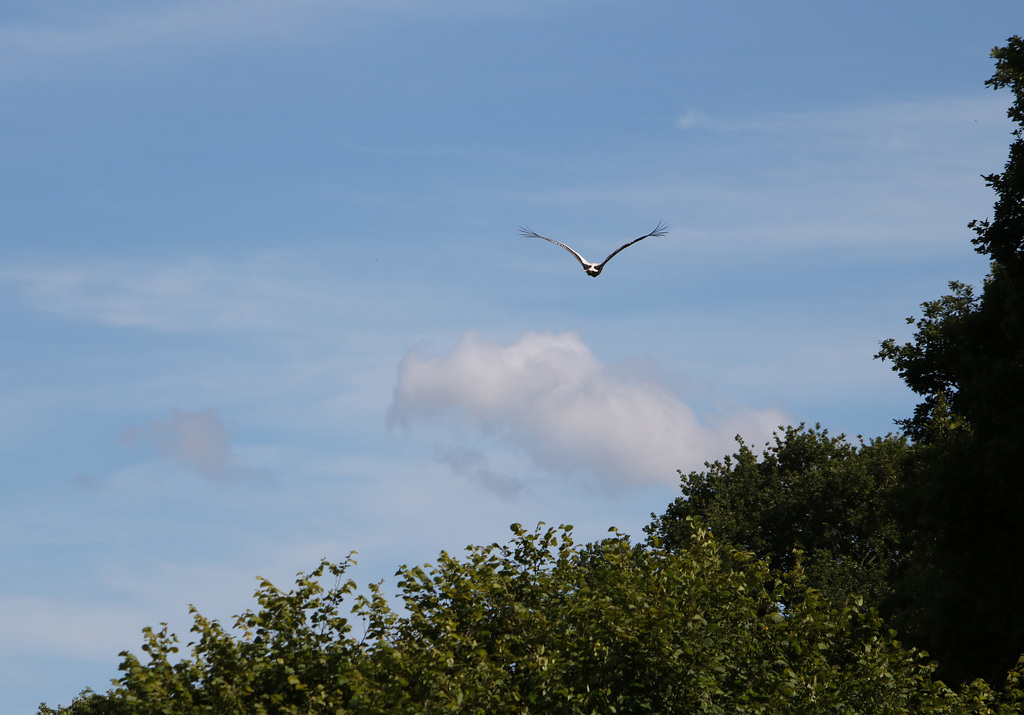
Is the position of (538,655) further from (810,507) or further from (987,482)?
(810,507)

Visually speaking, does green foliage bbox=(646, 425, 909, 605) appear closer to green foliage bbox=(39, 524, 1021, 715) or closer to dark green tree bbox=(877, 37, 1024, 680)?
dark green tree bbox=(877, 37, 1024, 680)

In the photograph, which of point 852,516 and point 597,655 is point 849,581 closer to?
point 852,516

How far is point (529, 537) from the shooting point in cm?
1928

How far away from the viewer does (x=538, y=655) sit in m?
16.8

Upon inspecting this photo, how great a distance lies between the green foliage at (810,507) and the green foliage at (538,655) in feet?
93.3

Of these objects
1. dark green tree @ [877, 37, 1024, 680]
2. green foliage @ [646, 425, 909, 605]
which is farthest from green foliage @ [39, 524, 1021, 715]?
green foliage @ [646, 425, 909, 605]

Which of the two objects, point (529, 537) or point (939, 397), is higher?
point (939, 397)

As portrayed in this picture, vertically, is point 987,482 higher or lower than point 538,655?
higher

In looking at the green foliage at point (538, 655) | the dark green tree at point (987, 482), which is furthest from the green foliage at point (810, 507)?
the green foliage at point (538, 655)

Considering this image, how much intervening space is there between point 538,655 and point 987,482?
13605 millimetres

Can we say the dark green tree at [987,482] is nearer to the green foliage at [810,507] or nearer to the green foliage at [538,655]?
the green foliage at [538,655]

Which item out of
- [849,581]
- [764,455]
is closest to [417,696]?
[849,581]

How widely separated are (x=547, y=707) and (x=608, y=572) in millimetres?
3293

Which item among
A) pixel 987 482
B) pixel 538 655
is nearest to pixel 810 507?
pixel 987 482
